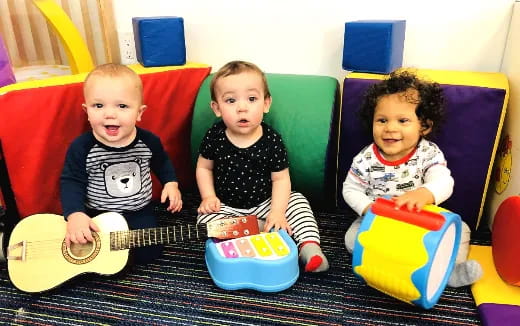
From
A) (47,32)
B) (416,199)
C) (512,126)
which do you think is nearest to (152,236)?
(416,199)

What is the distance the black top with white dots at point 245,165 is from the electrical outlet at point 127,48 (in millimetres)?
711

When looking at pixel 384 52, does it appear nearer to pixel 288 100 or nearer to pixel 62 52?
pixel 288 100

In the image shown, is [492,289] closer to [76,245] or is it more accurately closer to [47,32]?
[76,245]

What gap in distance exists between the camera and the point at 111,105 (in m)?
1.29

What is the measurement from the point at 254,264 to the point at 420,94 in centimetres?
67

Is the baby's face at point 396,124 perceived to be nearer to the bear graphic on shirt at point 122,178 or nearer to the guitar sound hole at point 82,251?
the bear graphic on shirt at point 122,178

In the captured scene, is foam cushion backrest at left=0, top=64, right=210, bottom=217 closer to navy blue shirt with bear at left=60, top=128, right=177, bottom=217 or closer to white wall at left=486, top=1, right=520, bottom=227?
navy blue shirt with bear at left=60, top=128, right=177, bottom=217

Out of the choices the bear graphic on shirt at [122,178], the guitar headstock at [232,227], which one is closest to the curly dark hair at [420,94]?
the guitar headstock at [232,227]

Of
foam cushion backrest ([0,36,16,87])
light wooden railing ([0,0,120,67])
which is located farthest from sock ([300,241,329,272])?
light wooden railing ([0,0,120,67])

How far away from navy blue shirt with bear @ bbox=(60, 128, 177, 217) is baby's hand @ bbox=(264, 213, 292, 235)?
1.13ft

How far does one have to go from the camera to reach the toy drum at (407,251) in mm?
1028

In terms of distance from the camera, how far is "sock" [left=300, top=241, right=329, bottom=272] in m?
1.26

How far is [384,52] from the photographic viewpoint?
4.70 feet

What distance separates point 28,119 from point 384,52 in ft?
3.58
